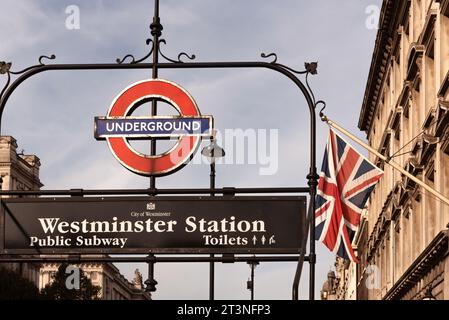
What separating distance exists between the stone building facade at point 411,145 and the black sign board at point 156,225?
17639 millimetres

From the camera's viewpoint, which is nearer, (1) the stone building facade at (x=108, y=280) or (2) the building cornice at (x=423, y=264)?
(2) the building cornice at (x=423, y=264)

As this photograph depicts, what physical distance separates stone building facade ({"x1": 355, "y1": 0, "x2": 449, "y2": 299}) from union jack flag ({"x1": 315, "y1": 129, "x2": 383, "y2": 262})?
15105mm

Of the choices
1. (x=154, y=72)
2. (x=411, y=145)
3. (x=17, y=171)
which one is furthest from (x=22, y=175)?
(x=154, y=72)

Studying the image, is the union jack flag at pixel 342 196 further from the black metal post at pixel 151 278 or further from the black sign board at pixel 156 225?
the black metal post at pixel 151 278

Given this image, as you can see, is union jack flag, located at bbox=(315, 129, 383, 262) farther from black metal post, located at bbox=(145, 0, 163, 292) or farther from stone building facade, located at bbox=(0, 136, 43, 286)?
stone building facade, located at bbox=(0, 136, 43, 286)

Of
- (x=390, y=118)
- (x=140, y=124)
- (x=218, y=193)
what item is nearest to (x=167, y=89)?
(x=140, y=124)

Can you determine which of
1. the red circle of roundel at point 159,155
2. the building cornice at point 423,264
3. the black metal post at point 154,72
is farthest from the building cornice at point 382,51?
the red circle of roundel at point 159,155

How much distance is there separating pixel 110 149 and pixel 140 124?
594 mm

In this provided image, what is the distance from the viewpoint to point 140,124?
1620 cm

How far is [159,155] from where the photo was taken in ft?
53.4

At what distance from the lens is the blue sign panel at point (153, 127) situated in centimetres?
1611

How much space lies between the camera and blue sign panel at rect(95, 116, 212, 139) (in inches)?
634

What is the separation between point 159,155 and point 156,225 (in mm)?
1094

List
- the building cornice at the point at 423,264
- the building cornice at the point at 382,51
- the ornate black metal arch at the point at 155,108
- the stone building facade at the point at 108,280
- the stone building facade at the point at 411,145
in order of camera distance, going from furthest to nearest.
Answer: the stone building facade at the point at 108,280 → the building cornice at the point at 382,51 → the stone building facade at the point at 411,145 → the building cornice at the point at 423,264 → the ornate black metal arch at the point at 155,108
